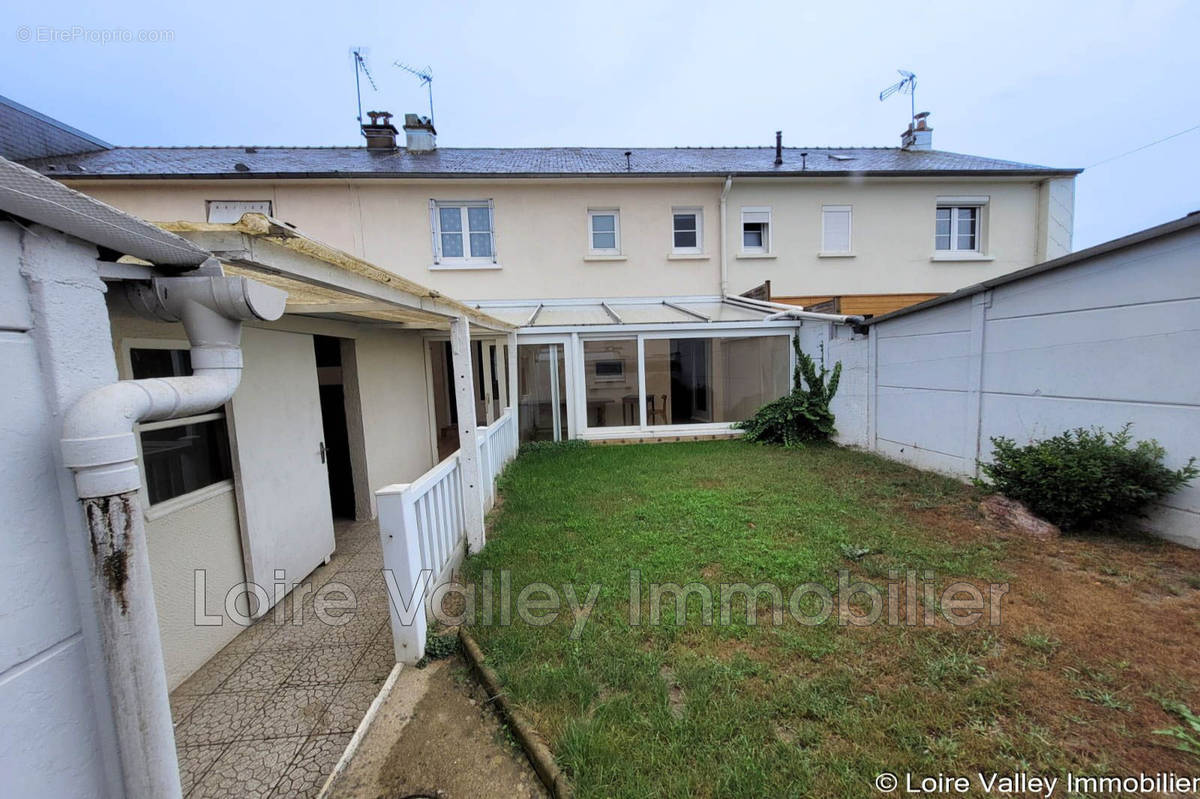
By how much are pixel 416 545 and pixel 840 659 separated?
2.74 metres

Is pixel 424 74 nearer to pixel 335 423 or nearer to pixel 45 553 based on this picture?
pixel 335 423

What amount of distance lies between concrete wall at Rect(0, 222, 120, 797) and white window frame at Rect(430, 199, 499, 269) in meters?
9.78

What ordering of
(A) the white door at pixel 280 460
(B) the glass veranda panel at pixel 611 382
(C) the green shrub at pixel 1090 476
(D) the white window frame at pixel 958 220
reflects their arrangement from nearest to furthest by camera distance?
(A) the white door at pixel 280 460 → (C) the green shrub at pixel 1090 476 → (B) the glass veranda panel at pixel 611 382 → (D) the white window frame at pixel 958 220

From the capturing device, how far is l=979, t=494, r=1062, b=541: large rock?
13.8 ft

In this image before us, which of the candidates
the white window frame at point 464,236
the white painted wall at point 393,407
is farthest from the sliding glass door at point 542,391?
the white window frame at point 464,236

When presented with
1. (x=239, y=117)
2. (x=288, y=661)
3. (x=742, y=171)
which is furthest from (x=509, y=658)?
(x=239, y=117)

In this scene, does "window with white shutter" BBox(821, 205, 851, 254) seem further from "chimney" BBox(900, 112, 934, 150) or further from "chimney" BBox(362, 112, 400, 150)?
"chimney" BBox(362, 112, 400, 150)

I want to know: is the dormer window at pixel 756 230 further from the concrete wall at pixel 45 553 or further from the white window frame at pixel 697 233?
the concrete wall at pixel 45 553

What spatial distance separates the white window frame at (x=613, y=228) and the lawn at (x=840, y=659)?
25.0 feet

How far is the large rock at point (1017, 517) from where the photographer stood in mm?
4215

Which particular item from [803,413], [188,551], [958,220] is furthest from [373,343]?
[958,220]

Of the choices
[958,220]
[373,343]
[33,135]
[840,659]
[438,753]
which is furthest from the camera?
[958,220]

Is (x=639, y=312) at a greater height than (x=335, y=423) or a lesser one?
greater

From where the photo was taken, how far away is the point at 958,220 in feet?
37.2
